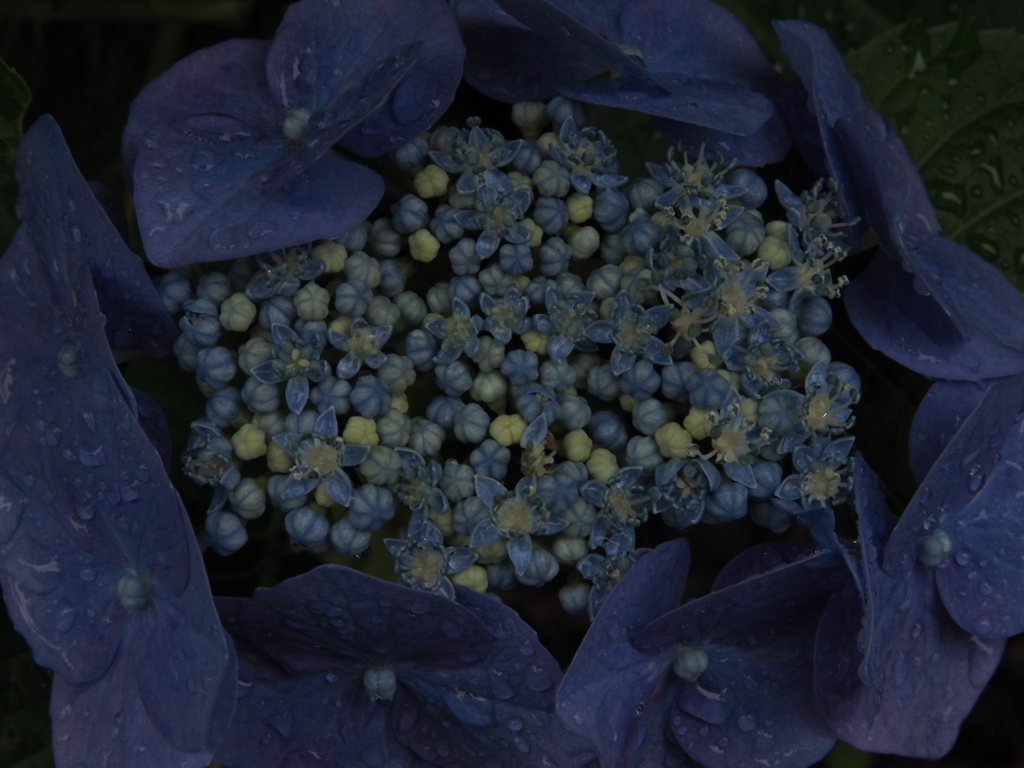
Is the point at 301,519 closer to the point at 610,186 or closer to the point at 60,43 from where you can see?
the point at 610,186

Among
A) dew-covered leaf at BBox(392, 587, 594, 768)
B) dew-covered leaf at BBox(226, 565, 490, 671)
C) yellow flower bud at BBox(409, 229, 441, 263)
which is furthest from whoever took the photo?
yellow flower bud at BBox(409, 229, 441, 263)

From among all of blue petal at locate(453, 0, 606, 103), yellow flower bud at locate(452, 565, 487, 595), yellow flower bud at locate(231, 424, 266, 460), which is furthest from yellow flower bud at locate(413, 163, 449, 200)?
yellow flower bud at locate(452, 565, 487, 595)

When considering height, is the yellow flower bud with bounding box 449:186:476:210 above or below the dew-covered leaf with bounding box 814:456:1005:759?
above

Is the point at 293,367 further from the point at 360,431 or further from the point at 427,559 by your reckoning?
the point at 427,559

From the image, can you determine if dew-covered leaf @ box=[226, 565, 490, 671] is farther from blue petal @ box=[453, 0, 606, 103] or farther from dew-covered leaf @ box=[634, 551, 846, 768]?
blue petal @ box=[453, 0, 606, 103]

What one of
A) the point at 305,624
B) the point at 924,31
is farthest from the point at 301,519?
the point at 924,31

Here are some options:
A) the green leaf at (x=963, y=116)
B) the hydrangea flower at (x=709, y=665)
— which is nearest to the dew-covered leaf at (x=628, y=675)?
the hydrangea flower at (x=709, y=665)
